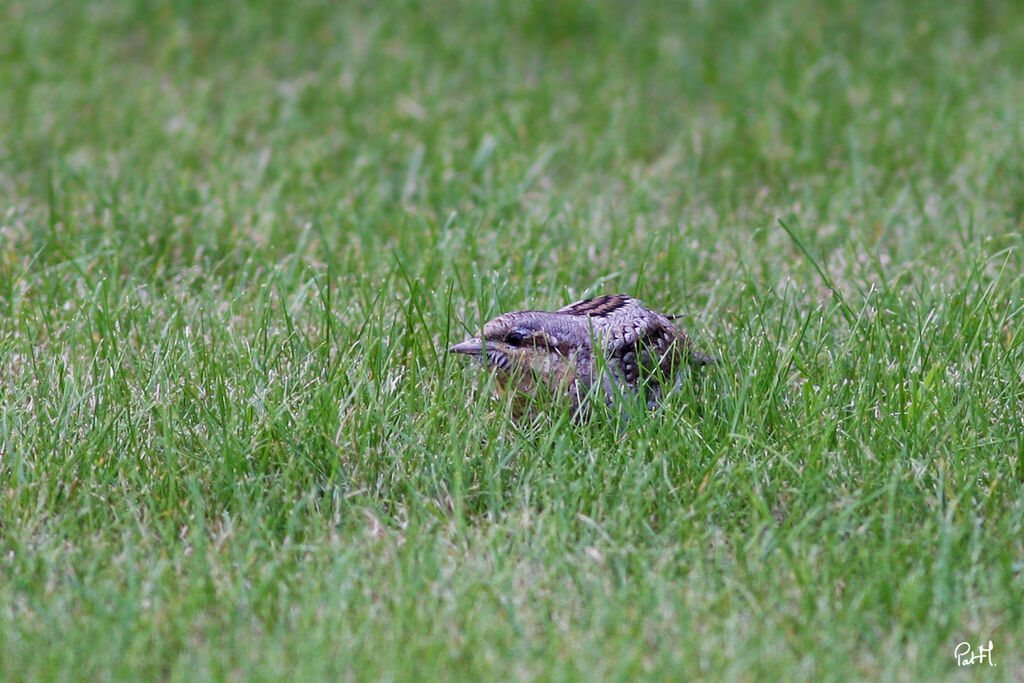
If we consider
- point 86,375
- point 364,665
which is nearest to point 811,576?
point 364,665

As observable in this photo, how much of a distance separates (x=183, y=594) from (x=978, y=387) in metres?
2.57

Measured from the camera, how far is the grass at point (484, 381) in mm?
3158

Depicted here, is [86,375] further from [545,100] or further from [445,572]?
[545,100]

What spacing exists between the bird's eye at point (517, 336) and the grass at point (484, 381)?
0.69ft

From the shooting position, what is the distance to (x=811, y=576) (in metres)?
3.28

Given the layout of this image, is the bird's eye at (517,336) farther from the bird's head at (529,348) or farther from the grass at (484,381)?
the grass at (484,381)

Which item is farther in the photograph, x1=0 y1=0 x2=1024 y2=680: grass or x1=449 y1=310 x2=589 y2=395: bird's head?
x1=449 y1=310 x2=589 y2=395: bird's head

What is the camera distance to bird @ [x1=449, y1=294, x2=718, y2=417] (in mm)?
4102

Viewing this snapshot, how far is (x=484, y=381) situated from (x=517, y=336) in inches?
8.1
